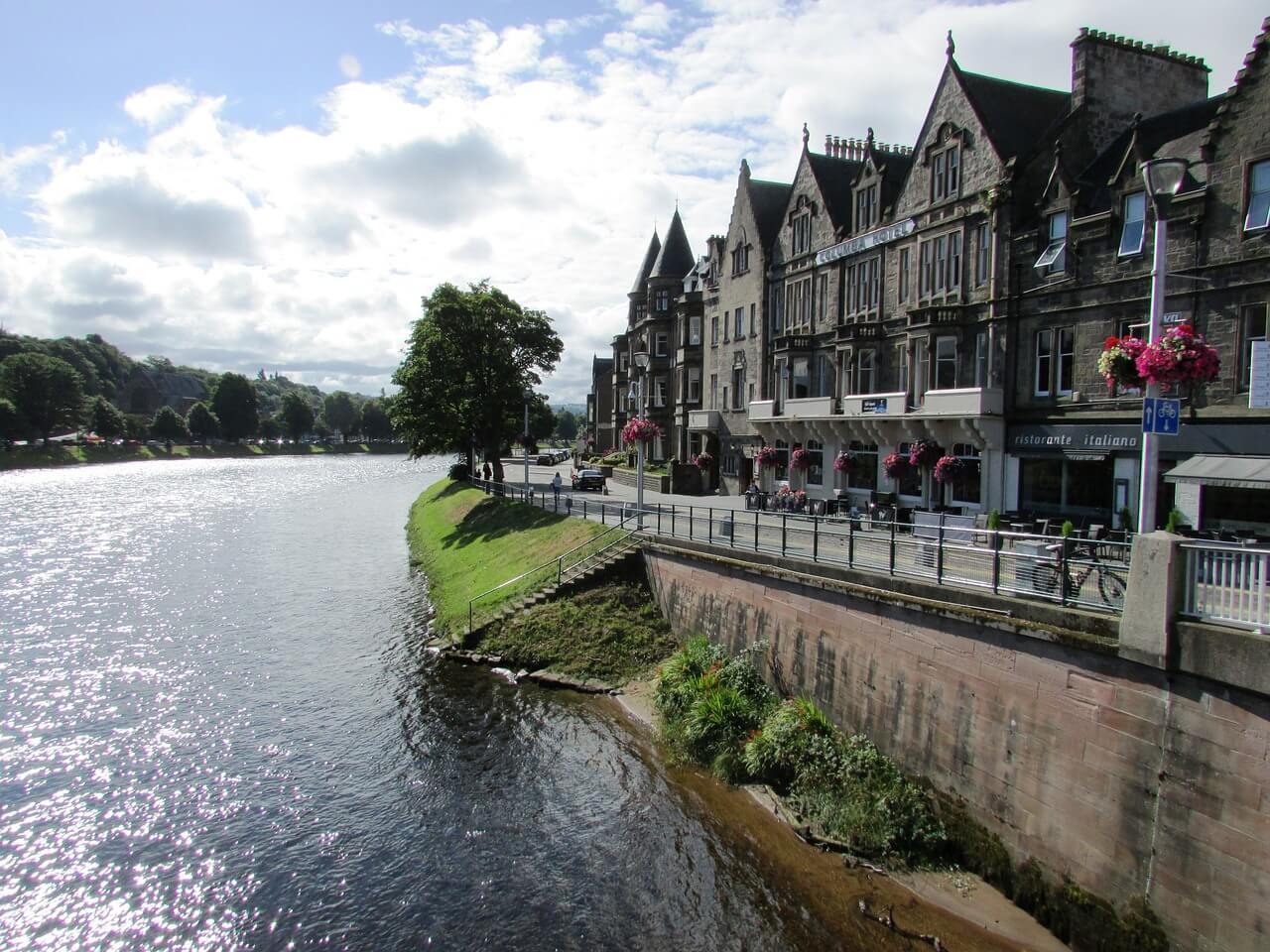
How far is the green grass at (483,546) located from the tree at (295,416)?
137 metres

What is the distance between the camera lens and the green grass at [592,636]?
21375 millimetres

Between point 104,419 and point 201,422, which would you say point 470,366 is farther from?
point 201,422

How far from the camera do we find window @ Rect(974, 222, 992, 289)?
26219mm

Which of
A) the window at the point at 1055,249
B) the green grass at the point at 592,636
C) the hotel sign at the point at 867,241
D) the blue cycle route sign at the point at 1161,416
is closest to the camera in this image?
the blue cycle route sign at the point at 1161,416

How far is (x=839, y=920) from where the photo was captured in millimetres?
11047

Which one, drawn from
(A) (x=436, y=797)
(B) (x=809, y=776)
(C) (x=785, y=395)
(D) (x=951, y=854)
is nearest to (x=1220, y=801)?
(D) (x=951, y=854)

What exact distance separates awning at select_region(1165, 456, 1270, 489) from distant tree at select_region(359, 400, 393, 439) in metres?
173

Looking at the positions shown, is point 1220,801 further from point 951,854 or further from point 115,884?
point 115,884

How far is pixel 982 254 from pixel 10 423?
125 m

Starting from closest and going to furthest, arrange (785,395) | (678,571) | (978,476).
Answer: (678,571) → (978,476) → (785,395)

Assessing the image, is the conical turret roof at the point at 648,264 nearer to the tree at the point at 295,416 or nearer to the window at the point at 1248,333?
the window at the point at 1248,333

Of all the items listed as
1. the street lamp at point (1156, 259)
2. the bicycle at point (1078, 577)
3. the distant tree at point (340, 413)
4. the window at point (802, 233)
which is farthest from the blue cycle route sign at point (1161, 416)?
the distant tree at point (340, 413)

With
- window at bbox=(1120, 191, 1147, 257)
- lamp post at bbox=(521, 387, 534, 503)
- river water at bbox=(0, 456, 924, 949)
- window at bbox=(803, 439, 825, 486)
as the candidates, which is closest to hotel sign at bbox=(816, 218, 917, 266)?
window at bbox=(803, 439, 825, 486)

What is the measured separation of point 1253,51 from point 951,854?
20263 millimetres
